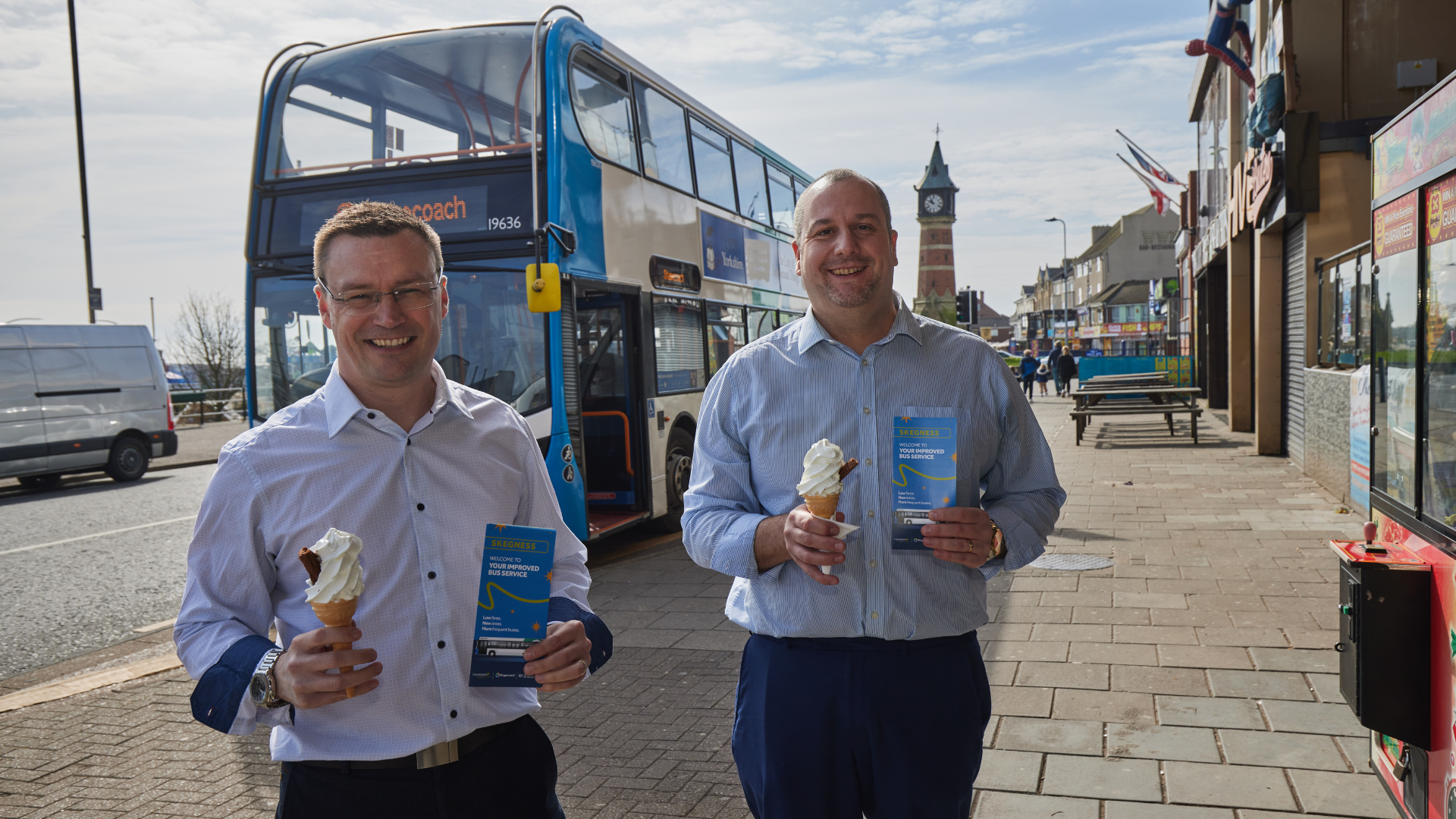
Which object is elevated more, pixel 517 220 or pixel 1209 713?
pixel 517 220

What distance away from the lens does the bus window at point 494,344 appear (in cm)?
772

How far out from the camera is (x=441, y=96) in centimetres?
824

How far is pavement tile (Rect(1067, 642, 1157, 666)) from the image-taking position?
5.32 m

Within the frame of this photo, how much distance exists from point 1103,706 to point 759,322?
8246 millimetres

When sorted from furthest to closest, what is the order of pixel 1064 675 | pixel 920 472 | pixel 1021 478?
pixel 1064 675 → pixel 1021 478 → pixel 920 472

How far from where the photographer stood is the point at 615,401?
30.9ft

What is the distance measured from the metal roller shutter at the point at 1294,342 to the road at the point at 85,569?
1202 centimetres

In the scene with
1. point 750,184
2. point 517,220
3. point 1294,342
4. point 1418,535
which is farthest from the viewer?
point 1294,342

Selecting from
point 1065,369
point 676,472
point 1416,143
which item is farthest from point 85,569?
point 1065,369

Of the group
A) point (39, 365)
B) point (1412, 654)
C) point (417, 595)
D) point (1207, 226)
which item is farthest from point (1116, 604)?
point (1207, 226)

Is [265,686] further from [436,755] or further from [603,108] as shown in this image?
[603,108]

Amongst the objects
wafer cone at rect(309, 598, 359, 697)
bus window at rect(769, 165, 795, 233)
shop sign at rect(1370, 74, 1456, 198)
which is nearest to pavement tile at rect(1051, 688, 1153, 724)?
shop sign at rect(1370, 74, 1456, 198)

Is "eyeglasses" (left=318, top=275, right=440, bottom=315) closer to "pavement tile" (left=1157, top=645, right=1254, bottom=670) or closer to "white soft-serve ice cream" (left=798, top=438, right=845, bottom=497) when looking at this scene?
"white soft-serve ice cream" (left=798, top=438, right=845, bottom=497)

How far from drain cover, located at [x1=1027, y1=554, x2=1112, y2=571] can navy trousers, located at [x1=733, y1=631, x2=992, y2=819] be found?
554 centimetres
